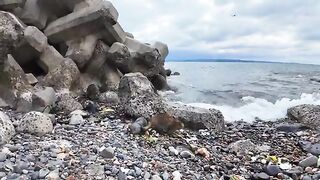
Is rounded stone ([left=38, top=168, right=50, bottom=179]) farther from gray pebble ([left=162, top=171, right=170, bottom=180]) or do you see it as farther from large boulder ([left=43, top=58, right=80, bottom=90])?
large boulder ([left=43, top=58, right=80, bottom=90])

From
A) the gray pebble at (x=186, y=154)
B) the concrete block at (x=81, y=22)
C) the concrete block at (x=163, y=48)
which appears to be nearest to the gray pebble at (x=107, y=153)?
the gray pebble at (x=186, y=154)

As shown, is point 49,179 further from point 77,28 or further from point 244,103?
point 244,103

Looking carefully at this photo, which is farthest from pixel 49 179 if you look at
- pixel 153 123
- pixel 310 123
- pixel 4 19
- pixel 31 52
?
pixel 31 52

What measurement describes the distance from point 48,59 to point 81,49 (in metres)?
1.18

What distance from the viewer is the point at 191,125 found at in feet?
26.8

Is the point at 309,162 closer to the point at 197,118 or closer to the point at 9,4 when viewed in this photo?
the point at 197,118

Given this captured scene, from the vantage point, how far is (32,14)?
12516 mm

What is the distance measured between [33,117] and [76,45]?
6.87m

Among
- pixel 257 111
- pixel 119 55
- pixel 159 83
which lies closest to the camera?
pixel 257 111

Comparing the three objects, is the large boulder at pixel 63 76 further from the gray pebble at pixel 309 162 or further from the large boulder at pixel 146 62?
the gray pebble at pixel 309 162

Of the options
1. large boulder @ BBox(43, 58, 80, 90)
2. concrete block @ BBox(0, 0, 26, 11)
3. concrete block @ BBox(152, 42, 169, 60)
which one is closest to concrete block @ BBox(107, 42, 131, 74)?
large boulder @ BBox(43, 58, 80, 90)

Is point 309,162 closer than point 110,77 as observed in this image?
Yes

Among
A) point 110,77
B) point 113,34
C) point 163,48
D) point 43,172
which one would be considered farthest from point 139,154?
point 163,48

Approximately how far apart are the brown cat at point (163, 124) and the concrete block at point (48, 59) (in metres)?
5.68
